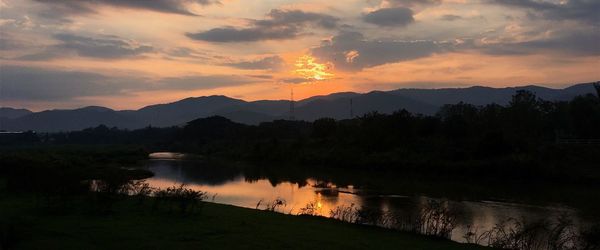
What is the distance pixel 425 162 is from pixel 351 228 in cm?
3675

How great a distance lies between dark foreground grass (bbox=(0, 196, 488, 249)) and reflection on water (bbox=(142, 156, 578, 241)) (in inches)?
164

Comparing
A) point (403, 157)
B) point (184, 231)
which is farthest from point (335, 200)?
point (403, 157)

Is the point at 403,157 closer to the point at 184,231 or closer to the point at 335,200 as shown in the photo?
the point at 335,200

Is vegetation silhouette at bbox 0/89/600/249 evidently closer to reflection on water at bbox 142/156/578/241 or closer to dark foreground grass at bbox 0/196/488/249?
dark foreground grass at bbox 0/196/488/249

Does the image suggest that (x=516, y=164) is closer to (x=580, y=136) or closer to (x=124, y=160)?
(x=580, y=136)

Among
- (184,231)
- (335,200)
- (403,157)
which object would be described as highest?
(403,157)

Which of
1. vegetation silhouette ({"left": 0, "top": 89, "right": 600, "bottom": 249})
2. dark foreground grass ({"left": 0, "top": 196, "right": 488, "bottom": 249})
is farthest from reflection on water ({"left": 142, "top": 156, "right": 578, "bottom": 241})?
dark foreground grass ({"left": 0, "top": 196, "right": 488, "bottom": 249})

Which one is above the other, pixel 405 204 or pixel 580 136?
pixel 580 136

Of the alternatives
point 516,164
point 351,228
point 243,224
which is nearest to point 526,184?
point 516,164

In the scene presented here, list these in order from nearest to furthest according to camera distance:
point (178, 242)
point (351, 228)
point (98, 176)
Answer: point (178, 242)
point (351, 228)
point (98, 176)

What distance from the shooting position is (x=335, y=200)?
29828 millimetres

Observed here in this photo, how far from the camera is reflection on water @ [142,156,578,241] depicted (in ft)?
79.4

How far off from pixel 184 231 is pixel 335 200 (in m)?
16.1

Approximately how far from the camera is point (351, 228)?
1727cm
